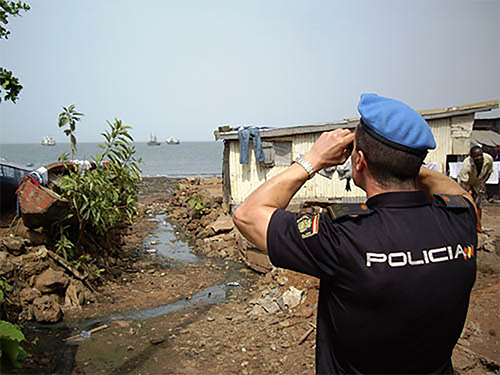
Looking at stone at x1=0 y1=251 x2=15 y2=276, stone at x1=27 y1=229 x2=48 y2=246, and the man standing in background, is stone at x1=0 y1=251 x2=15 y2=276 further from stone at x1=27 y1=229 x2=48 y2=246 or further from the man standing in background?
the man standing in background

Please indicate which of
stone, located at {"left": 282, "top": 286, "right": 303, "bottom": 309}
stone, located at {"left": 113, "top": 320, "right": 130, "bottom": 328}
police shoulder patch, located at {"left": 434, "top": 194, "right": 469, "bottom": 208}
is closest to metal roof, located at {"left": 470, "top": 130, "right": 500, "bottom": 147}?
stone, located at {"left": 282, "top": 286, "right": 303, "bottom": 309}

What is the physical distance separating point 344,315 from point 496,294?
6.46m

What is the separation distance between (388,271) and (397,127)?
0.55m

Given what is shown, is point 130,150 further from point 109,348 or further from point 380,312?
point 380,312

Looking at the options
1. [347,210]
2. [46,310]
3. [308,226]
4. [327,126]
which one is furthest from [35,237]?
[327,126]

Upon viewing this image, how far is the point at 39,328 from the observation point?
6.39 m

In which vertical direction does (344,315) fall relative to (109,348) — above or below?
above

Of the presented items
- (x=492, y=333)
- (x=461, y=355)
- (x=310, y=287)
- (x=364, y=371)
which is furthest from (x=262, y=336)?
(x=364, y=371)

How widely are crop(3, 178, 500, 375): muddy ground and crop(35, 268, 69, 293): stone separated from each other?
51 centimetres

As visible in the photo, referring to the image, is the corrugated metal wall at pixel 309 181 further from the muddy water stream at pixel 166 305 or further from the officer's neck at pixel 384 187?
the officer's neck at pixel 384 187

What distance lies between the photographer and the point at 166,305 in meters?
7.72

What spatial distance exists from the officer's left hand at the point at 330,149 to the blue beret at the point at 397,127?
17 centimetres

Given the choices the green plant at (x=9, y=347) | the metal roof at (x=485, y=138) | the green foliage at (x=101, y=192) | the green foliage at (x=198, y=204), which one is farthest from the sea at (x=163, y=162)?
the metal roof at (x=485, y=138)

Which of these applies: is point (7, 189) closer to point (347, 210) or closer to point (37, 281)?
point (37, 281)
